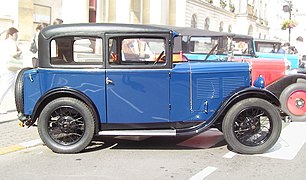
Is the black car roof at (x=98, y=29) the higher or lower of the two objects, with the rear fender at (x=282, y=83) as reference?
higher

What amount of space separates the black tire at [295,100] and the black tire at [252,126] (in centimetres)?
275

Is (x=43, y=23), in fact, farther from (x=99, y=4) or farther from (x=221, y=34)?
(x=221, y=34)

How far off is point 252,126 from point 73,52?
9.83 feet

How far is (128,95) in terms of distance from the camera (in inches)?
213

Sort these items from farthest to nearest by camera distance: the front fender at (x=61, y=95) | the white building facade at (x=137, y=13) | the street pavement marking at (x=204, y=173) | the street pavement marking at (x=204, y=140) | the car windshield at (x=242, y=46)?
the white building facade at (x=137, y=13) → the car windshield at (x=242, y=46) → the street pavement marking at (x=204, y=140) → the front fender at (x=61, y=95) → the street pavement marking at (x=204, y=173)

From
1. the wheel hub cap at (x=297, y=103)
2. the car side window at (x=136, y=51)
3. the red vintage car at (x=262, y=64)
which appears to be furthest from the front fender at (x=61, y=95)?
the wheel hub cap at (x=297, y=103)

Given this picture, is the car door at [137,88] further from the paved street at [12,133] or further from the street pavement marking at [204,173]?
the paved street at [12,133]

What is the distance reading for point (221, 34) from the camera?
369 inches

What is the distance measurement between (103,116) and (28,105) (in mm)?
1149

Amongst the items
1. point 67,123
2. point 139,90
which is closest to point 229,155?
point 139,90

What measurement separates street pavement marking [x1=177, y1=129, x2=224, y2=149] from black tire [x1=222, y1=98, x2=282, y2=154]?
640mm

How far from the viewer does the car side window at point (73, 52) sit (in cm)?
543

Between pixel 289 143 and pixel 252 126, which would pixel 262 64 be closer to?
pixel 289 143

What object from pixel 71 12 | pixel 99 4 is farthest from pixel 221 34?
pixel 99 4
